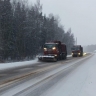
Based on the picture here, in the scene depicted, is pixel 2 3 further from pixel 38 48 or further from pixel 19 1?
pixel 38 48

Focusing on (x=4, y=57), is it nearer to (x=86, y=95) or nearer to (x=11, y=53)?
(x=11, y=53)

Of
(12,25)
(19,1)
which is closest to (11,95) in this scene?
(12,25)

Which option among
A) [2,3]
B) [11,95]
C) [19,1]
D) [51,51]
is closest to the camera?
[11,95]

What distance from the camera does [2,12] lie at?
58719 millimetres

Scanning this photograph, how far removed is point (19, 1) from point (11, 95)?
6656cm

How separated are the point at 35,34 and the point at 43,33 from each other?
7.21m

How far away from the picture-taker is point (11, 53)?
201ft

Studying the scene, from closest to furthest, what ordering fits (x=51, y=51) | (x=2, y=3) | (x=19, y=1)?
(x=51, y=51)
(x=2, y=3)
(x=19, y=1)

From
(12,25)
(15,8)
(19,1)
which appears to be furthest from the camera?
(19,1)

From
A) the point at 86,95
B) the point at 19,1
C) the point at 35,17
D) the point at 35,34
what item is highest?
the point at 19,1

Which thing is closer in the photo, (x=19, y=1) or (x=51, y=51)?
(x=51, y=51)

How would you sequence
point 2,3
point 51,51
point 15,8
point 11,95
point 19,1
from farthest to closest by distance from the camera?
point 19,1, point 15,8, point 2,3, point 51,51, point 11,95

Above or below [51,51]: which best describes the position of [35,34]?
above

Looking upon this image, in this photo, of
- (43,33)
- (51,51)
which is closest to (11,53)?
(43,33)
